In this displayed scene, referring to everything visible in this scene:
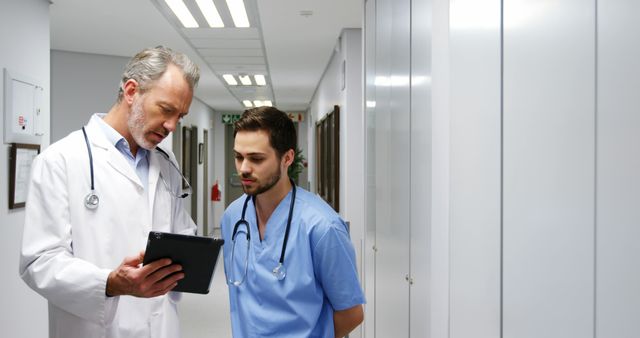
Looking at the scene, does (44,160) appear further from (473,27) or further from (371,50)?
(371,50)

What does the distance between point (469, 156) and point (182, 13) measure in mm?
3367

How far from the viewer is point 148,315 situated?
1796 millimetres

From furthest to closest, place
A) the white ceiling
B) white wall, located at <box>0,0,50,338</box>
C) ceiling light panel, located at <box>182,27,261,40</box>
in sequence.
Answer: ceiling light panel, located at <box>182,27,261,40</box>
the white ceiling
white wall, located at <box>0,0,50,338</box>

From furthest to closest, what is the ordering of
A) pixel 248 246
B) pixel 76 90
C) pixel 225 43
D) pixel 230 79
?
pixel 230 79, pixel 76 90, pixel 225 43, pixel 248 246

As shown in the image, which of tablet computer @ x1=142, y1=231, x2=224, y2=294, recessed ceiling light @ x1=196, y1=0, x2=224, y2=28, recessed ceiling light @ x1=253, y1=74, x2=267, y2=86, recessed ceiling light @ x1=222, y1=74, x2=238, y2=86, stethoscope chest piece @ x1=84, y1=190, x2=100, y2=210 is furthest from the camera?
recessed ceiling light @ x1=253, y1=74, x2=267, y2=86

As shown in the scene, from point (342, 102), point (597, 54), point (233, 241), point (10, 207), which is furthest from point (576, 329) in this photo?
point (342, 102)

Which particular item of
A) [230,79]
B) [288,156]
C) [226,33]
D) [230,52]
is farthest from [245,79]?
[288,156]

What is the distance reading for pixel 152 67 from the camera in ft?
5.84

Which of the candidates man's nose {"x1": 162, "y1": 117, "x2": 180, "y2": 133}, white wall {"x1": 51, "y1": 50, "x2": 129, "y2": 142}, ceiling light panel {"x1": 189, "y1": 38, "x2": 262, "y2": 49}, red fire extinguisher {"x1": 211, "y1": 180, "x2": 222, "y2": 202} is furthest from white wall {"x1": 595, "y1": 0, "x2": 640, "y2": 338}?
red fire extinguisher {"x1": 211, "y1": 180, "x2": 222, "y2": 202}

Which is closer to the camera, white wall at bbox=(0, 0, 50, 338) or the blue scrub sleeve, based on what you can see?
the blue scrub sleeve

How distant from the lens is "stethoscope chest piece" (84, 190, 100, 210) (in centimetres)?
168

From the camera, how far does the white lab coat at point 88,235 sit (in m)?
1.58

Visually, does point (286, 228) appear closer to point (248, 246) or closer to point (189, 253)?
point (248, 246)

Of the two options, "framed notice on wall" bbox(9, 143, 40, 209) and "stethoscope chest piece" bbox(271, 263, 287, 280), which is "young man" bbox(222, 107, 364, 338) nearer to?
"stethoscope chest piece" bbox(271, 263, 287, 280)
